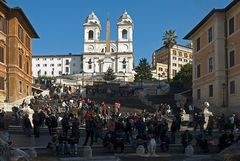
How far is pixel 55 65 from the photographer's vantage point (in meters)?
169

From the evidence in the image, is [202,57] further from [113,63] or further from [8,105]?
[113,63]

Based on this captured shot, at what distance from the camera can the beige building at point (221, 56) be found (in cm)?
3847

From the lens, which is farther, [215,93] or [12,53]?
[12,53]

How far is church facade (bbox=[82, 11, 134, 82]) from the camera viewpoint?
151 m

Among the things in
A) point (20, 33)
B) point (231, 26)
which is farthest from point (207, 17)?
point (20, 33)

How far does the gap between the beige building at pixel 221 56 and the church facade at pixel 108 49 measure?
10140cm

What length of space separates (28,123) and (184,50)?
481 feet

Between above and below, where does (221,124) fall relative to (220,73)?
below

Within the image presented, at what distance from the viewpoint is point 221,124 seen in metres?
29.5

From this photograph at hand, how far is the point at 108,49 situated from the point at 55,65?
24.2 meters

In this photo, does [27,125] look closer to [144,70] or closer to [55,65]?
[144,70]

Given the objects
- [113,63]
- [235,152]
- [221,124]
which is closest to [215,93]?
[221,124]

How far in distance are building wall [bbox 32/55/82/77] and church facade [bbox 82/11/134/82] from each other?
10332 millimetres

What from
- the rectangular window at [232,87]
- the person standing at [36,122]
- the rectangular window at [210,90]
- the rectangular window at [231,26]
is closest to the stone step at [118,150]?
the person standing at [36,122]
